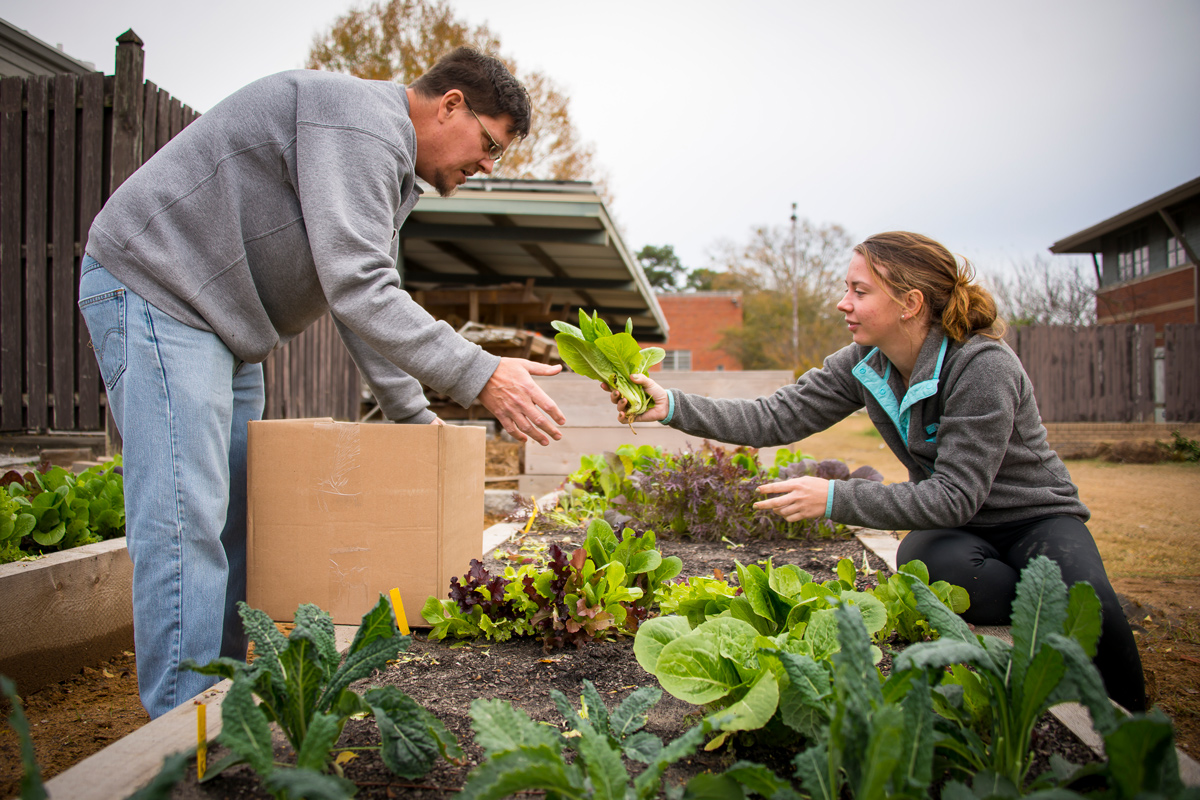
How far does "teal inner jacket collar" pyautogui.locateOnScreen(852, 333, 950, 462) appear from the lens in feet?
6.53

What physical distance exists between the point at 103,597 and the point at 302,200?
5.49ft

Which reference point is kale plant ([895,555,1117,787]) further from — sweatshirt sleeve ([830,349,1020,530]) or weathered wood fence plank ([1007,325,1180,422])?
weathered wood fence plank ([1007,325,1180,422])

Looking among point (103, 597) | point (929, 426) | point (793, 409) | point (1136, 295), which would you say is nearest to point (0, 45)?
point (103, 597)

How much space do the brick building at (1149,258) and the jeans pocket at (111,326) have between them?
17.2m

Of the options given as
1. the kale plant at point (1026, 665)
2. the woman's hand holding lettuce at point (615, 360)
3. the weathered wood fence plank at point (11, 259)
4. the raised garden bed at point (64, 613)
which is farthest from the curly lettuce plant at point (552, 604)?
the weathered wood fence plank at point (11, 259)

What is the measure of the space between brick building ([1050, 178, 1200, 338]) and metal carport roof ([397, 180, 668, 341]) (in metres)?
11.7

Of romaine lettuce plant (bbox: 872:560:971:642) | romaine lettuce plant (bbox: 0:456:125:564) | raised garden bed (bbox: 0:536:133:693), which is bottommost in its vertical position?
raised garden bed (bbox: 0:536:133:693)

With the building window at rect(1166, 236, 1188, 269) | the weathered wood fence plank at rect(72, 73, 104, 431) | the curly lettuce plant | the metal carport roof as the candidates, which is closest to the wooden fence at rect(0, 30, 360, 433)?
the weathered wood fence plank at rect(72, 73, 104, 431)

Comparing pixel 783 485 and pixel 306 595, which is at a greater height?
pixel 783 485

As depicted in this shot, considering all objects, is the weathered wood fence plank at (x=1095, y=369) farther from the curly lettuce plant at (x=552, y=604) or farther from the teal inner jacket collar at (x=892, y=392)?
the curly lettuce plant at (x=552, y=604)

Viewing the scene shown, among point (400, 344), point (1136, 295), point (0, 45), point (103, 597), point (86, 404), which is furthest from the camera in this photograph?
point (1136, 295)

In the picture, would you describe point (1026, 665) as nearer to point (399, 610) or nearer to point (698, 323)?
point (399, 610)

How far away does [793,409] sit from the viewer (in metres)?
2.41

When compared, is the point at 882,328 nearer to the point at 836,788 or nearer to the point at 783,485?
the point at 783,485
